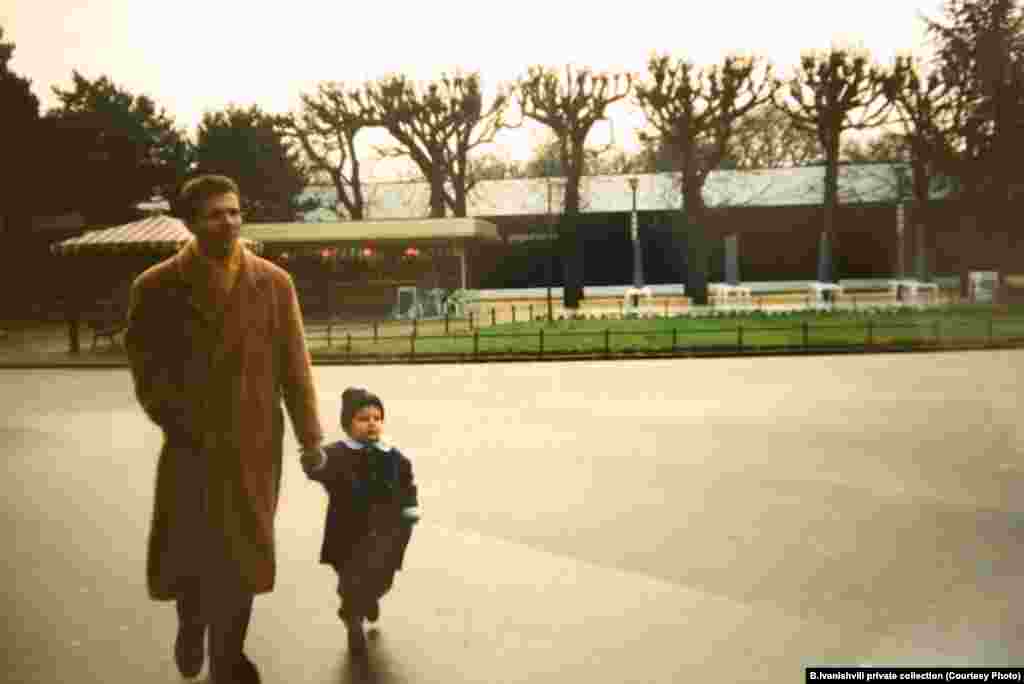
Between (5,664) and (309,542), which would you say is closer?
(5,664)

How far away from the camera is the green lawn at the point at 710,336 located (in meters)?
21.7

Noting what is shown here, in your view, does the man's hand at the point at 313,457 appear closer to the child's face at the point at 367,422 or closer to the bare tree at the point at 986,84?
the child's face at the point at 367,422

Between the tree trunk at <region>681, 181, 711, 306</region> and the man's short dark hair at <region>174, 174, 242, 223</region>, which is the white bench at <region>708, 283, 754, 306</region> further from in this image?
the man's short dark hair at <region>174, 174, 242, 223</region>

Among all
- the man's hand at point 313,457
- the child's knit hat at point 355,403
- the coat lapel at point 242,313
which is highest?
the coat lapel at point 242,313

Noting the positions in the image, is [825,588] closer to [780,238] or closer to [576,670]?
[576,670]

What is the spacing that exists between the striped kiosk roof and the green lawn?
3663 millimetres

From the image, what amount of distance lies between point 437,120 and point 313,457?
3957 centimetres

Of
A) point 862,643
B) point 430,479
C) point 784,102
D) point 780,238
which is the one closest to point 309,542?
point 430,479

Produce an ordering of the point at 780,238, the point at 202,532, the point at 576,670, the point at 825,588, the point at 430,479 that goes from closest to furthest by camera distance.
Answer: the point at 202,532
the point at 576,670
the point at 825,588
the point at 430,479
the point at 780,238

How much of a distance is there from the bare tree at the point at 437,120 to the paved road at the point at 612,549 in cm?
3060

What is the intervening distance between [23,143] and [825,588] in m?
26.3

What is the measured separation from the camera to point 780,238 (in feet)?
157

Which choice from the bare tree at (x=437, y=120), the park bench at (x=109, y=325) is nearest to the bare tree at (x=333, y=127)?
the bare tree at (x=437, y=120)

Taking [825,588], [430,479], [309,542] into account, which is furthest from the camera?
[430,479]
